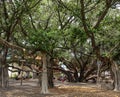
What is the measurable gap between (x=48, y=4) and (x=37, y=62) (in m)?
3.80

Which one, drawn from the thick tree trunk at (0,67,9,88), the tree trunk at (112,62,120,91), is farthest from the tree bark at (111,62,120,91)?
the thick tree trunk at (0,67,9,88)

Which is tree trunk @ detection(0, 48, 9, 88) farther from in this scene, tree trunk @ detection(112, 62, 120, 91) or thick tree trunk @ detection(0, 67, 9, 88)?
tree trunk @ detection(112, 62, 120, 91)

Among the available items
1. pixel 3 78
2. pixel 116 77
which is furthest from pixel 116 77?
pixel 3 78

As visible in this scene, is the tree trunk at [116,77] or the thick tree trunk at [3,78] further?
the thick tree trunk at [3,78]

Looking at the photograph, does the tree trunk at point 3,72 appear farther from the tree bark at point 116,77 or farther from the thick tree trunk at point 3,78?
the tree bark at point 116,77

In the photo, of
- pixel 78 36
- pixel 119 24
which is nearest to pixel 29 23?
pixel 78 36

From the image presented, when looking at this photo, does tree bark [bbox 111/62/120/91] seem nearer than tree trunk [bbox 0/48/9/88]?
Yes

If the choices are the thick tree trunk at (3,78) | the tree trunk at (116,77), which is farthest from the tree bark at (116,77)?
the thick tree trunk at (3,78)

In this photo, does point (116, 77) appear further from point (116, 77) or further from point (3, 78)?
point (3, 78)

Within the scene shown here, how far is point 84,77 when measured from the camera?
22062 mm

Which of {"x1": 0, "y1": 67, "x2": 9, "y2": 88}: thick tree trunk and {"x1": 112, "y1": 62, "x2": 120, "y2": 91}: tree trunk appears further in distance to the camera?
{"x1": 0, "y1": 67, "x2": 9, "y2": 88}: thick tree trunk

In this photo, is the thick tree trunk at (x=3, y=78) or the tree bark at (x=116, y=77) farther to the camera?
the thick tree trunk at (x=3, y=78)

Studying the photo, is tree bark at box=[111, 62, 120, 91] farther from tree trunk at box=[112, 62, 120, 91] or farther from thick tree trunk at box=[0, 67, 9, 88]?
thick tree trunk at box=[0, 67, 9, 88]

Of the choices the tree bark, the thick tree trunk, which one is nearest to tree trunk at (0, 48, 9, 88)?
the thick tree trunk
